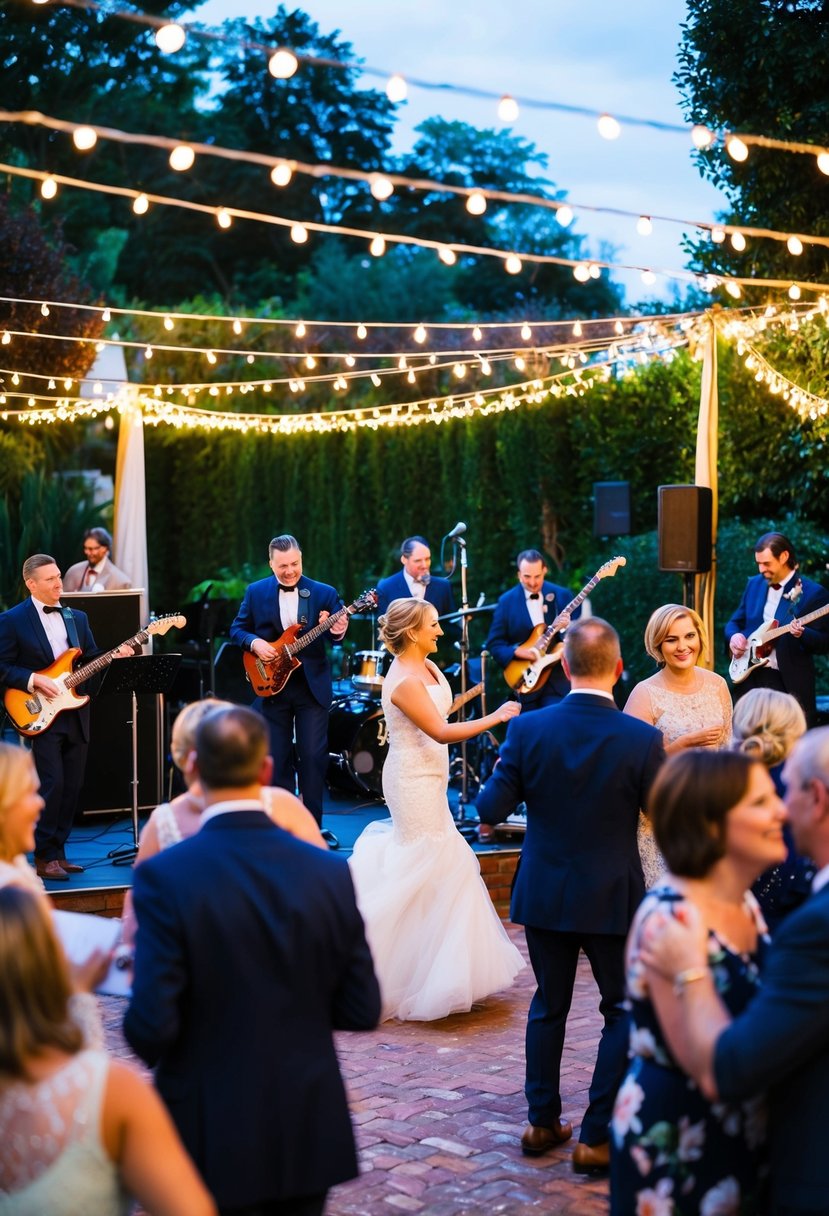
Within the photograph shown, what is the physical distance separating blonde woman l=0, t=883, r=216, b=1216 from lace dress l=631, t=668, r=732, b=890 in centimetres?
304

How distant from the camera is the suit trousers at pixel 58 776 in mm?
7770

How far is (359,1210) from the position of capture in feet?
13.4

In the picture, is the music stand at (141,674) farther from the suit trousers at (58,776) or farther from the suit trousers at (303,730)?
the suit trousers at (303,730)

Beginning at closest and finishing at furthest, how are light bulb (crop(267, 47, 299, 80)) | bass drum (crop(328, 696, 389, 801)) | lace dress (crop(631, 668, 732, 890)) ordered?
lace dress (crop(631, 668, 732, 890)) → light bulb (crop(267, 47, 299, 80)) → bass drum (crop(328, 696, 389, 801))

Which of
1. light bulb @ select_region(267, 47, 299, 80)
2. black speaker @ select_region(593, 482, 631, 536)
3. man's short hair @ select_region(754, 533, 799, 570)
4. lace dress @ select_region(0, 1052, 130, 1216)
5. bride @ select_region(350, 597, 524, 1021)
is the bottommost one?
bride @ select_region(350, 597, 524, 1021)

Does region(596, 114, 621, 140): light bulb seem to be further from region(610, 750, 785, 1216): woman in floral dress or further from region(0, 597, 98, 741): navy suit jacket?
region(610, 750, 785, 1216): woman in floral dress

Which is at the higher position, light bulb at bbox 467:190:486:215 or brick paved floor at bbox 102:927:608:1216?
light bulb at bbox 467:190:486:215

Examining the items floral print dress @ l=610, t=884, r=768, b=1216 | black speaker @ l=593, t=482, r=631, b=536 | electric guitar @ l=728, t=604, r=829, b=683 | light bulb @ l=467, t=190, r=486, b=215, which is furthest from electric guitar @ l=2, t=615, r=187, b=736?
floral print dress @ l=610, t=884, r=768, b=1216

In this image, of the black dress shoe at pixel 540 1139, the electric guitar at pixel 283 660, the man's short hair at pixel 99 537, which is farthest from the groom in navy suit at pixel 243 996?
the man's short hair at pixel 99 537

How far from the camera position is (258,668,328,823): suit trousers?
8.39 metres

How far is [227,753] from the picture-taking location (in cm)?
270

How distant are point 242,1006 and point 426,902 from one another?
3.57 m

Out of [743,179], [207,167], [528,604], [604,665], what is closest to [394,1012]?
[604,665]

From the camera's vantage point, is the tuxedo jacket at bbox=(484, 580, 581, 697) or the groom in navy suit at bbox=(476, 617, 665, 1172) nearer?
the groom in navy suit at bbox=(476, 617, 665, 1172)
